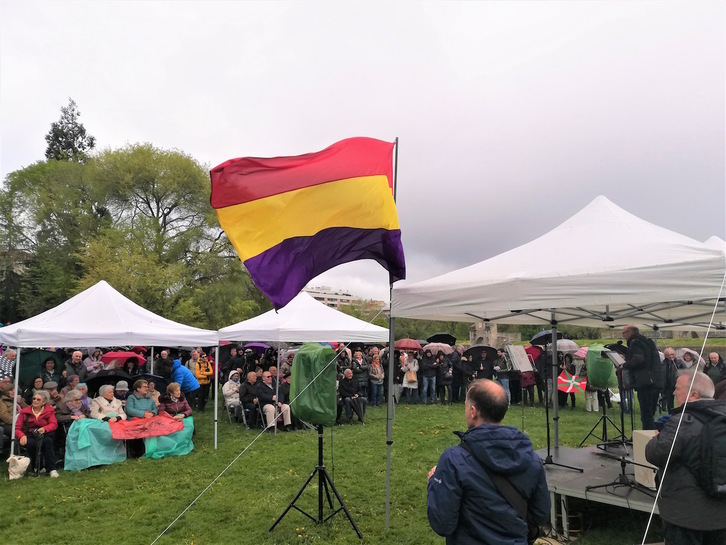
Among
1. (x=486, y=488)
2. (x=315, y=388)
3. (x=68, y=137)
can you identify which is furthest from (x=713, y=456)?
(x=68, y=137)

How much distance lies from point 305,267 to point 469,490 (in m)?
2.78

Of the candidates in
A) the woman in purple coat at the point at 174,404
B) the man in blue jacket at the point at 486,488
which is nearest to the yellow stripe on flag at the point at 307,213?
the man in blue jacket at the point at 486,488

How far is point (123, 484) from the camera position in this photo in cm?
746

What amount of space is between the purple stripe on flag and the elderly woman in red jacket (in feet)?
19.5

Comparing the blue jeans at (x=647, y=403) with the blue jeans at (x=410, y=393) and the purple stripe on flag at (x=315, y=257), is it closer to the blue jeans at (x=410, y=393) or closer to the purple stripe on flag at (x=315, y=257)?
the purple stripe on flag at (x=315, y=257)

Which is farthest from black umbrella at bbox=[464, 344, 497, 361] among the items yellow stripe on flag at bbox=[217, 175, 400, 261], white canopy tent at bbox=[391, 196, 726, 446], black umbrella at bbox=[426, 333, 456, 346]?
yellow stripe on flag at bbox=[217, 175, 400, 261]

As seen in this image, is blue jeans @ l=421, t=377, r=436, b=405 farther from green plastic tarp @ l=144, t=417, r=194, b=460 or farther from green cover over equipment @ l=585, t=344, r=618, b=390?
green cover over equipment @ l=585, t=344, r=618, b=390

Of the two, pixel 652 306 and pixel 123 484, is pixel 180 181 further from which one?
pixel 652 306

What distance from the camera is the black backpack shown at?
9.94 ft

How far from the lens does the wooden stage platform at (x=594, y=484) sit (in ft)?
15.9

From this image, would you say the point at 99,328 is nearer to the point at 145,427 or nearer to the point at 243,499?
the point at 145,427

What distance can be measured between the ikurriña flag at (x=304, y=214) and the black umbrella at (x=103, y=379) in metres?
7.53

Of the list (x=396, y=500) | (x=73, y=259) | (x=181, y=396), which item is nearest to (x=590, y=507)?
(x=396, y=500)

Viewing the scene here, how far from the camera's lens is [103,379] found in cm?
1050
